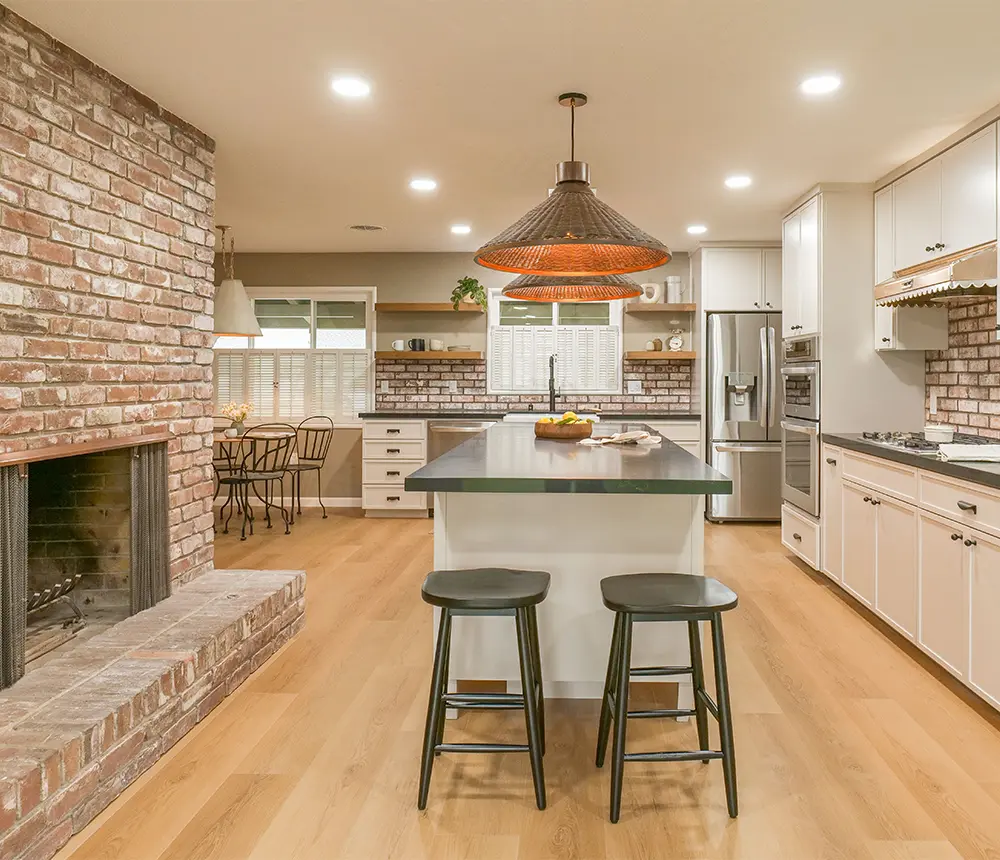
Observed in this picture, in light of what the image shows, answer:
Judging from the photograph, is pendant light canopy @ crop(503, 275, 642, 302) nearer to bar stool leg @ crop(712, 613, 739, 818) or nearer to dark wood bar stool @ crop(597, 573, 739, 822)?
dark wood bar stool @ crop(597, 573, 739, 822)

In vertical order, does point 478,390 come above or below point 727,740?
above

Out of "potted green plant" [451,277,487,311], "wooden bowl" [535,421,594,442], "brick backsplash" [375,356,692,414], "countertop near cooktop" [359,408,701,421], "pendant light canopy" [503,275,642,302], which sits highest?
"potted green plant" [451,277,487,311]

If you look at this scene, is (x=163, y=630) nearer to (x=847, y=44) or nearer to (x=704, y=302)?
(x=847, y=44)

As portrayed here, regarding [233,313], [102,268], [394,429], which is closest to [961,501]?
[102,268]

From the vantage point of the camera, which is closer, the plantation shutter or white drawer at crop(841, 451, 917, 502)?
white drawer at crop(841, 451, 917, 502)

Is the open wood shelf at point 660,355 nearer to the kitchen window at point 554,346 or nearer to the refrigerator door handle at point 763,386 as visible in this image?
the kitchen window at point 554,346

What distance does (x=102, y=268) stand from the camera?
9.61 ft

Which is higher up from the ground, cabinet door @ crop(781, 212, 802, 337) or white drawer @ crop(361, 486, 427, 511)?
cabinet door @ crop(781, 212, 802, 337)

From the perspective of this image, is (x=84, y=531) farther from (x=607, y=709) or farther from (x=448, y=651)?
(x=607, y=709)

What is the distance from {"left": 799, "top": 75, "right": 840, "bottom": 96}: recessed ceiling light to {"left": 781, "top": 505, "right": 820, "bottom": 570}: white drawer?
2.50 m

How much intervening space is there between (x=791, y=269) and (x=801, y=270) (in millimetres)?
209

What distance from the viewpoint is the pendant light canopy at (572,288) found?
139 inches

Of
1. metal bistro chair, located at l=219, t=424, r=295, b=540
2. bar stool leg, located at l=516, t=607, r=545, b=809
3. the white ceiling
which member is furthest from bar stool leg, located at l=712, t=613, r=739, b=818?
metal bistro chair, located at l=219, t=424, r=295, b=540

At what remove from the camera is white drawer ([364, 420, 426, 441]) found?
269 inches
